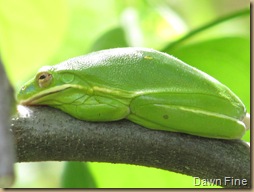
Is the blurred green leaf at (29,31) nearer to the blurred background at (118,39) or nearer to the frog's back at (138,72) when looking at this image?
the blurred background at (118,39)

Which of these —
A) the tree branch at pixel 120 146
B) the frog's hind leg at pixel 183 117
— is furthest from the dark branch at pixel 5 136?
the frog's hind leg at pixel 183 117

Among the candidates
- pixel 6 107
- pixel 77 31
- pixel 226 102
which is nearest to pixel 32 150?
pixel 226 102

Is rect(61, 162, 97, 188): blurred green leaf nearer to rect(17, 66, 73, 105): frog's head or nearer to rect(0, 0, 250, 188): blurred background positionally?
rect(0, 0, 250, 188): blurred background

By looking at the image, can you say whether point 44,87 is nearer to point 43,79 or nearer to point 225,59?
point 43,79

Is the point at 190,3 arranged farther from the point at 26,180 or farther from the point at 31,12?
the point at 26,180

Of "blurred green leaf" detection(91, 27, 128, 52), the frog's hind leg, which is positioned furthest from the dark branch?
"blurred green leaf" detection(91, 27, 128, 52)

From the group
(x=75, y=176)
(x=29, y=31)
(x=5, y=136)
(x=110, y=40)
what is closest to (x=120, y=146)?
(x=75, y=176)

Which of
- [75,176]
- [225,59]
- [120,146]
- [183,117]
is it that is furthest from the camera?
[225,59]
